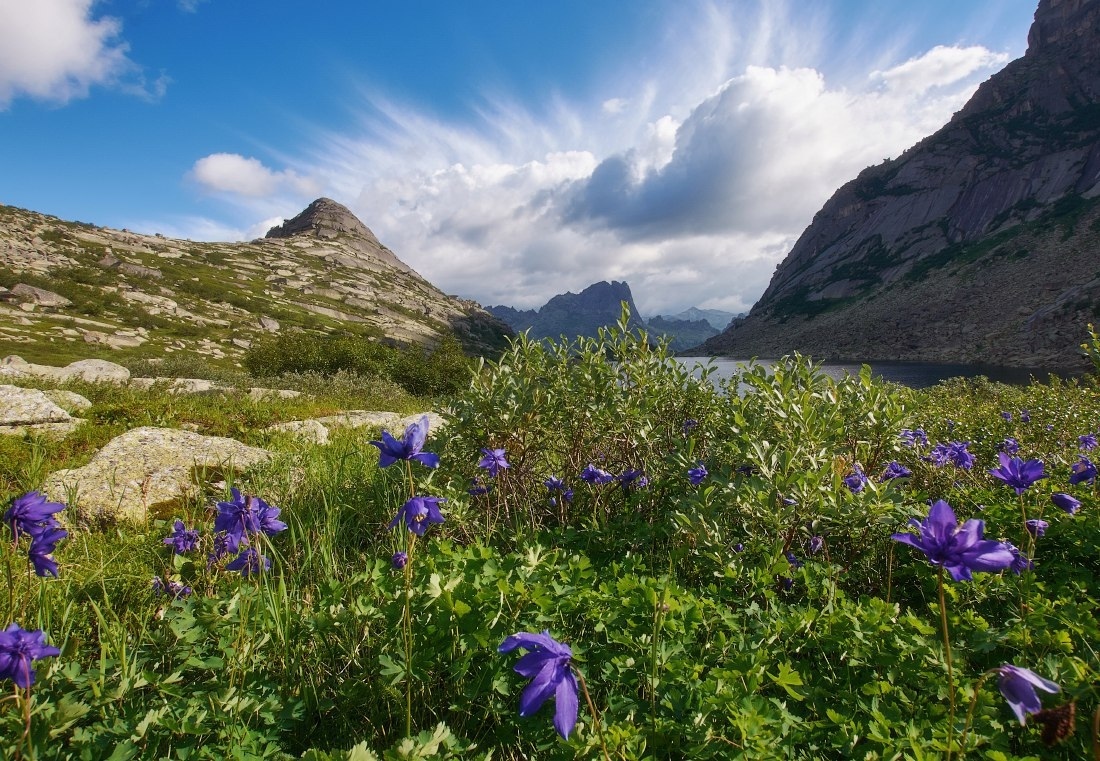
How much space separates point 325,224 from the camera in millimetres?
167000

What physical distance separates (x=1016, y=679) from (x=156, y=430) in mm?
8810

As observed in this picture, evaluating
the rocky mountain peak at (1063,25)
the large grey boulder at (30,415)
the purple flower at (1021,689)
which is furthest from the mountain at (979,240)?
the large grey boulder at (30,415)

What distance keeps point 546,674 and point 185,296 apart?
3453 inches

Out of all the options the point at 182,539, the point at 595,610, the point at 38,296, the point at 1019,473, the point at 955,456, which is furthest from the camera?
the point at 38,296

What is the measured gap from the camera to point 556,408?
4883 mm

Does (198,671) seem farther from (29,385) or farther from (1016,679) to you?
(29,385)

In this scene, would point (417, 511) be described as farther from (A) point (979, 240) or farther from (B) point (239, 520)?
(A) point (979, 240)

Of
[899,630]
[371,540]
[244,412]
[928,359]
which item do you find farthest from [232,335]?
[928,359]

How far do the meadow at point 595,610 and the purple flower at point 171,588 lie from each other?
0.07 feet

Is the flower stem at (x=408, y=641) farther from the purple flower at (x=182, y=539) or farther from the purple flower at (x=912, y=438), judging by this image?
the purple flower at (x=912, y=438)

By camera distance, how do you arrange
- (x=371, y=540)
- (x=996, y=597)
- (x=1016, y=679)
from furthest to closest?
(x=371, y=540) < (x=996, y=597) < (x=1016, y=679)

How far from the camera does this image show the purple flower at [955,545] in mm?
1555

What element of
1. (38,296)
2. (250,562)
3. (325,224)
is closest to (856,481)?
(250,562)

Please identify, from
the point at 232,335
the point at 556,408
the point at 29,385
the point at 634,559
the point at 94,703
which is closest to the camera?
the point at 94,703
